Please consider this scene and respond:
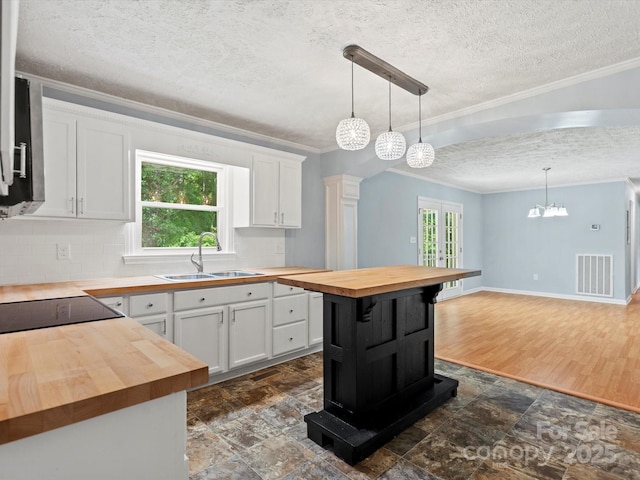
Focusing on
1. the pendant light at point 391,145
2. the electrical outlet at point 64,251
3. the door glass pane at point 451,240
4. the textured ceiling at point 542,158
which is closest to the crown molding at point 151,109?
the electrical outlet at point 64,251

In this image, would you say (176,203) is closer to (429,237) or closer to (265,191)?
(265,191)

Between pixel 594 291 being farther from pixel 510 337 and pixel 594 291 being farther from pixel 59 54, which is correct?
pixel 59 54

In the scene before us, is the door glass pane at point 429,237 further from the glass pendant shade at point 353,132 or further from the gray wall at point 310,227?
the glass pendant shade at point 353,132

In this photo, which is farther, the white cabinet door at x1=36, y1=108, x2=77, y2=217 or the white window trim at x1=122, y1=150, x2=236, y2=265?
the white window trim at x1=122, y1=150, x2=236, y2=265

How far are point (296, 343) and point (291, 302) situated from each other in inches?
17.3

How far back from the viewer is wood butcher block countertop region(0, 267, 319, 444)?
2.36ft

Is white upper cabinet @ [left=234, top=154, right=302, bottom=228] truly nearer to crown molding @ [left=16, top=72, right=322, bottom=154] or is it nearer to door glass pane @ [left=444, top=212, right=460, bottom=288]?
crown molding @ [left=16, top=72, right=322, bottom=154]

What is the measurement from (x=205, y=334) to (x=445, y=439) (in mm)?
1934

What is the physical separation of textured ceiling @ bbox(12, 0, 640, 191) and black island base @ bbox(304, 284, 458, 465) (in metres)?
1.59

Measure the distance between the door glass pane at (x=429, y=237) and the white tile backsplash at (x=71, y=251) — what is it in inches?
184

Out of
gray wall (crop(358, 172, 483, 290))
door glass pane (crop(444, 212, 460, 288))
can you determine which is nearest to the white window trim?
gray wall (crop(358, 172, 483, 290))

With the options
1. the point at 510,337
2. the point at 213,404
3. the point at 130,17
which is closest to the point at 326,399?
the point at 213,404

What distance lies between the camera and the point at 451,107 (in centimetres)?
320

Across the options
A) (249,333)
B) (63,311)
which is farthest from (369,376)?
(63,311)
